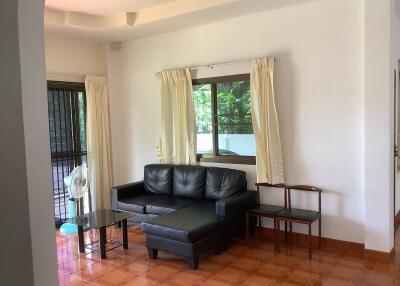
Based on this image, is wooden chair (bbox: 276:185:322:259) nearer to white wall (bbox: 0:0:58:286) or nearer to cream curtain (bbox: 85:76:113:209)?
cream curtain (bbox: 85:76:113:209)

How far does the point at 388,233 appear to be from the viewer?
11.6 ft

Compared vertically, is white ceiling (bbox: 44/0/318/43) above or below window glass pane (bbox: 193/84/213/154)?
above

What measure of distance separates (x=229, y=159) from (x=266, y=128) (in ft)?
2.40

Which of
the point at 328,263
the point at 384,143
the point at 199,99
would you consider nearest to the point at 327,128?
the point at 384,143

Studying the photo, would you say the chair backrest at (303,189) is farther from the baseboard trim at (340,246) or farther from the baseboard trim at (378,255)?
the baseboard trim at (378,255)

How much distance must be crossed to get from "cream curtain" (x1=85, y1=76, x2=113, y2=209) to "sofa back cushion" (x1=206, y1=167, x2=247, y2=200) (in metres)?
1.88

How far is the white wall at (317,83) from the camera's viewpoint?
147 inches

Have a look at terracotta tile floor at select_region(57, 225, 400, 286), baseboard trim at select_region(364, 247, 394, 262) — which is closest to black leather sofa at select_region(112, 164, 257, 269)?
terracotta tile floor at select_region(57, 225, 400, 286)

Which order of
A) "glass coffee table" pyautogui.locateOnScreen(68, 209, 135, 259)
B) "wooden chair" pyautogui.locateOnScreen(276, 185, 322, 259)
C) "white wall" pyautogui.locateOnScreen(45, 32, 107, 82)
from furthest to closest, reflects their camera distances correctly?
"white wall" pyautogui.locateOnScreen(45, 32, 107, 82) < "glass coffee table" pyautogui.locateOnScreen(68, 209, 135, 259) < "wooden chair" pyautogui.locateOnScreen(276, 185, 322, 259)

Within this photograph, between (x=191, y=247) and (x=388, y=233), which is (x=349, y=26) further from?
(x=191, y=247)

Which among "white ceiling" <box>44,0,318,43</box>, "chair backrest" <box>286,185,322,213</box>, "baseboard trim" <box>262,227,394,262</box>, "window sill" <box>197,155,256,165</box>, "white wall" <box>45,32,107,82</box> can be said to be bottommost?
"baseboard trim" <box>262,227,394,262</box>

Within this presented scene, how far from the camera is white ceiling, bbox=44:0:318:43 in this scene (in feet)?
13.3

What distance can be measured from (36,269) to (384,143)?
3.33 m

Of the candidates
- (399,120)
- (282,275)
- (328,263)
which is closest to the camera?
(282,275)
